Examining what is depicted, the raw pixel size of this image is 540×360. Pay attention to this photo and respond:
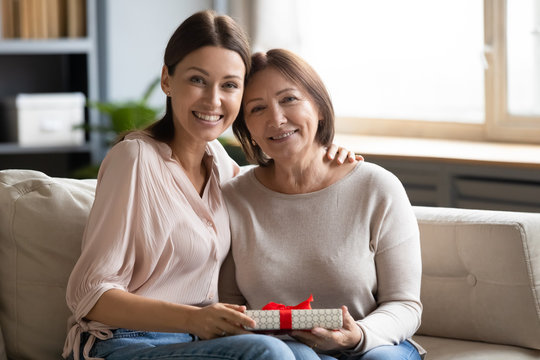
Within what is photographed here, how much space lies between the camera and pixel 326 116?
192 centimetres

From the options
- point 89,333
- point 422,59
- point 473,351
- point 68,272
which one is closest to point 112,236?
point 89,333

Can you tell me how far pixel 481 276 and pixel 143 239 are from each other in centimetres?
82

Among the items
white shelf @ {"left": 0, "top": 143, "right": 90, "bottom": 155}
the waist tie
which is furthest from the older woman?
white shelf @ {"left": 0, "top": 143, "right": 90, "bottom": 155}

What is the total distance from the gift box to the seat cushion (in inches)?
17.1

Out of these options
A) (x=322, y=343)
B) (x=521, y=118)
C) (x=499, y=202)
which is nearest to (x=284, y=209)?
(x=322, y=343)

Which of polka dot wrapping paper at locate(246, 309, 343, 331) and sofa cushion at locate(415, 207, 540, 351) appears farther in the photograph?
sofa cushion at locate(415, 207, 540, 351)

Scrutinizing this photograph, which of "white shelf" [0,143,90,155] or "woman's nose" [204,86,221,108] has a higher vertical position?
"woman's nose" [204,86,221,108]

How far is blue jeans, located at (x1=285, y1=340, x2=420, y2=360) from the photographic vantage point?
1.63 meters

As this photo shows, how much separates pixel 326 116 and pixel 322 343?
55 centimetres

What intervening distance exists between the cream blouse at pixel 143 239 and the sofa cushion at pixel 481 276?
56 centimetres

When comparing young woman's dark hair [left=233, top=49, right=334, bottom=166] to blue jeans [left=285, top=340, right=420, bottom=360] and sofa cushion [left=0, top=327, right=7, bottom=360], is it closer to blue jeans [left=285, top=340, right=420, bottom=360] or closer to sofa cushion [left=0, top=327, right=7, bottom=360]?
blue jeans [left=285, top=340, right=420, bottom=360]

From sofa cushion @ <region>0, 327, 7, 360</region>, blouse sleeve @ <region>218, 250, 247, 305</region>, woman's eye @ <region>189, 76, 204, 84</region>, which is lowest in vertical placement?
sofa cushion @ <region>0, 327, 7, 360</region>

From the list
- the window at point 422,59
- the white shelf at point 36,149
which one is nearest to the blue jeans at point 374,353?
the window at point 422,59

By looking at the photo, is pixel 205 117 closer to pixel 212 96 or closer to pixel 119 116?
pixel 212 96
